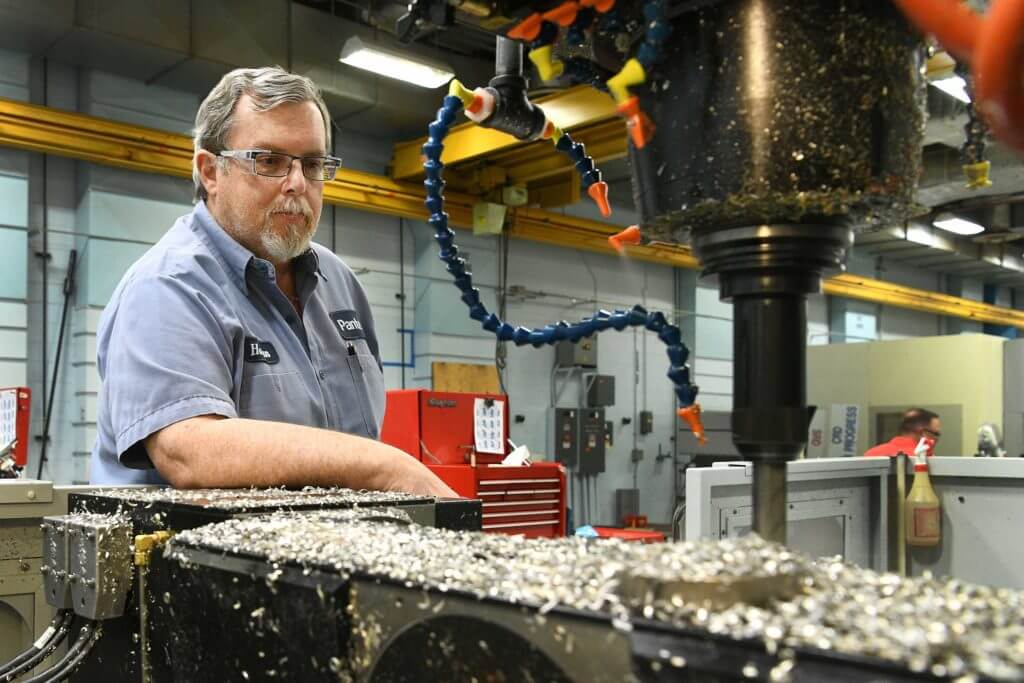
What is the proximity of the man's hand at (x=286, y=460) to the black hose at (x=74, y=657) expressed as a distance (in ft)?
0.61

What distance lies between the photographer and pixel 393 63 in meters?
4.21

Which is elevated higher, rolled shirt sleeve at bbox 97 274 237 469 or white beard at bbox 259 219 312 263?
white beard at bbox 259 219 312 263

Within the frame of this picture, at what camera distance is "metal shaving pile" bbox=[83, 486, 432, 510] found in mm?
604

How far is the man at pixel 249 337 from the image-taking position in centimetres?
79

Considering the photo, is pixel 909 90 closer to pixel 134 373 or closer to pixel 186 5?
pixel 134 373

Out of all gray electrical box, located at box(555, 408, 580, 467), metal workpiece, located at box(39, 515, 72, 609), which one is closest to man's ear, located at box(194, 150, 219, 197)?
metal workpiece, located at box(39, 515, 72, 609)

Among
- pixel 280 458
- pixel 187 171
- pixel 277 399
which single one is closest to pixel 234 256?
pixel 277 399

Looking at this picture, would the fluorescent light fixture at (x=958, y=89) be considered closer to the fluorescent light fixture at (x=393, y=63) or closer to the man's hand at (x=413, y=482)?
the man's hand at (x=413, y=482)

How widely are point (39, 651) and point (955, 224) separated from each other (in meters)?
7.45

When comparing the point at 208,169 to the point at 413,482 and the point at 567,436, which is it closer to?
the point at 413,482

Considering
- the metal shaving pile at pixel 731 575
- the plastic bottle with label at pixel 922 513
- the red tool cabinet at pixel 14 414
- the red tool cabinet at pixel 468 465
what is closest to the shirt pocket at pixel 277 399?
the metal shaving pile at pixel 731 575

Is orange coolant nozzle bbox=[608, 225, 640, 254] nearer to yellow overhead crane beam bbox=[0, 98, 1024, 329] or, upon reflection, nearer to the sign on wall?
yellow overhead crane beam bbox=[0, 98, 1024, 329]

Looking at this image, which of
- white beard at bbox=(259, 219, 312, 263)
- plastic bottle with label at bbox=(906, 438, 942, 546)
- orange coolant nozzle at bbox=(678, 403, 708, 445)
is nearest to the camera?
orange coolant nozzle at bbox=(678, 403, 708, 445)

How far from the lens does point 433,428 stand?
366 centimetres
